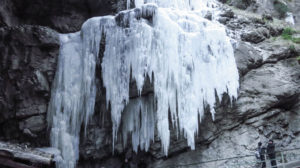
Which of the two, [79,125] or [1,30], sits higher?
[1,30]

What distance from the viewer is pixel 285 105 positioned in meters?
13.5

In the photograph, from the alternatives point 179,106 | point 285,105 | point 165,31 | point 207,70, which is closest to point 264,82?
point 285,105

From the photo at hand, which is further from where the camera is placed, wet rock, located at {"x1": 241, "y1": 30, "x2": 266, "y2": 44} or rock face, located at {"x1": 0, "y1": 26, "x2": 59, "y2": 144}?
wet rock, located at {"x1": 241, "y1": 30, "x2": 266, "y2": 44}

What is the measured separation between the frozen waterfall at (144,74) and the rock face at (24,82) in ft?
1.82

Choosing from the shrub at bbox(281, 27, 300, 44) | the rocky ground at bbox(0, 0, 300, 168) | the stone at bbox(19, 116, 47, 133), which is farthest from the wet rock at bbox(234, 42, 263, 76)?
the stone at bbox(19, 116, 47, 133)

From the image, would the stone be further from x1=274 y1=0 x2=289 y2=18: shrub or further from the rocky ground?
x1=274 y1=0 x2=289 y2=18: shrub

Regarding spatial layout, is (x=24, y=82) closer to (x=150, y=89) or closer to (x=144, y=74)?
(x=144, y=74)

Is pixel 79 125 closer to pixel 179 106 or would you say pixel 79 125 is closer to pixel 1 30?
pixel 179 106

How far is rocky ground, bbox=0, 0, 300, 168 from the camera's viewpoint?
11.8m

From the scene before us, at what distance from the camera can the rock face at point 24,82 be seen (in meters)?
11.6

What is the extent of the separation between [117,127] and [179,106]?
2710 millimetres

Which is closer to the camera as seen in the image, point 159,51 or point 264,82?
point 159,51

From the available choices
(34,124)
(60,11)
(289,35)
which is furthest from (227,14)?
(34,124)

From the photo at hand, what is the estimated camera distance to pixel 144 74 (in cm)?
1135
